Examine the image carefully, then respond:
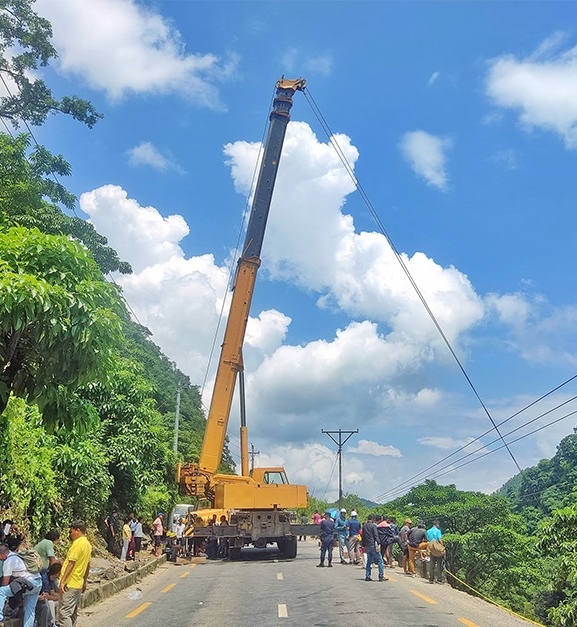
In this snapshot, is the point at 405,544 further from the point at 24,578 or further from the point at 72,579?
the point at 24,578

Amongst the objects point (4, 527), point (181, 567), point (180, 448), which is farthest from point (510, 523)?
point (4, 527)

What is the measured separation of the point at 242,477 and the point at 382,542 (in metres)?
6.38

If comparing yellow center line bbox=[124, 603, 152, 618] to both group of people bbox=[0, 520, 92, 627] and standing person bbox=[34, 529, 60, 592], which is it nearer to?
group of people bbox=[0, 520, 92, 627]

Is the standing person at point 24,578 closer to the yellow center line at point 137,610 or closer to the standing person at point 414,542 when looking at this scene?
the yellow center line at point 137,610

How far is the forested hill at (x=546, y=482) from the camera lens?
232ft

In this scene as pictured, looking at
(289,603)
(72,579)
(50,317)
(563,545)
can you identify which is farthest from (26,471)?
(563,545)

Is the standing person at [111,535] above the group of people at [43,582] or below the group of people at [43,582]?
above

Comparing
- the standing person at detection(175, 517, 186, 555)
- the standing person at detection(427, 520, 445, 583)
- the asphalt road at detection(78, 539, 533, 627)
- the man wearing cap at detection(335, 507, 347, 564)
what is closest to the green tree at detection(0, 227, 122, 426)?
the asphalt road at detection(78, 539, 533, 627)

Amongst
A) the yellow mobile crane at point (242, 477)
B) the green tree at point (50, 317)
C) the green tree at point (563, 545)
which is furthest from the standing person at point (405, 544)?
the green tree at point (50, 317)

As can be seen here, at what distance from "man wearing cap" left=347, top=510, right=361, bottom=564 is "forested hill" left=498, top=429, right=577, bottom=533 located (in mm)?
49276

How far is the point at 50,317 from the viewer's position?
23.4ft

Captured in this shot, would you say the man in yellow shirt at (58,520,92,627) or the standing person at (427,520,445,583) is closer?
the man in yellow shirt at (58,520,92,627)

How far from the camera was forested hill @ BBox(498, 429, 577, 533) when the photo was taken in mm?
70619

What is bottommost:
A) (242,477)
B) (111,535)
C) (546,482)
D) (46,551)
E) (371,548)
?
(46,551)
